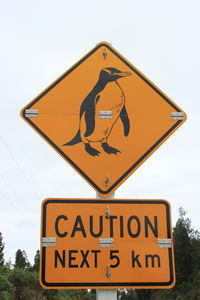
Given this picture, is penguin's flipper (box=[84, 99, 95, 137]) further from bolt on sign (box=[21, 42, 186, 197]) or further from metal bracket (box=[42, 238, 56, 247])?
metal bracket (box=[42, 238, 56, 247])

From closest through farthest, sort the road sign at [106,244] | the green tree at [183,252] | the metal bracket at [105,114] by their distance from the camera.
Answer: the road sign at [106,244] < the metal bracket at [105,114] < the green tree at [183,252]

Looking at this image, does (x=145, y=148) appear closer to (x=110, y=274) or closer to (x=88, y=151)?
(x=88, y=151)

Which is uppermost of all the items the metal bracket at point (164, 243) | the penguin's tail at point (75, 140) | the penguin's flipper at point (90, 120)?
→ the penguin's flipper at point (90, 120)

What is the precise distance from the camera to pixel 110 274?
2670mm

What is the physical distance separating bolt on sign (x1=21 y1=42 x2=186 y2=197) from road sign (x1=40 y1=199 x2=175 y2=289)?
0.18 metres

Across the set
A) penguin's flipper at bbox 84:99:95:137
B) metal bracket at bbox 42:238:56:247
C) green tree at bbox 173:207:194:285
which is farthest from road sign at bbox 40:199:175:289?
green tree at bbox 173:207:194:285

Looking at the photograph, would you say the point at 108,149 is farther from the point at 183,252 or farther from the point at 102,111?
the point at 183,252

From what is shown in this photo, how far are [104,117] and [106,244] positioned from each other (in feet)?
2.94

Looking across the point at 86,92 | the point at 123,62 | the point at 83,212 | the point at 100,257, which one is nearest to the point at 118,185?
the point at 83,212

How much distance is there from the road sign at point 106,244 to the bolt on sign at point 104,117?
18cm

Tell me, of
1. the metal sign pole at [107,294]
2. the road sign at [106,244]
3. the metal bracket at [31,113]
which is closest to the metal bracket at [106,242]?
the road sign at [106,244]

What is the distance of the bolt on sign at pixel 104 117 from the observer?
9.58 feet

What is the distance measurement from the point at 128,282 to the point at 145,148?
→ 36.2 inches

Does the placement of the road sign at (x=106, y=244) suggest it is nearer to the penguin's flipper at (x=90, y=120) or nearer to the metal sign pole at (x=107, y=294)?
the metal sign pole at (x=107, y=294)
